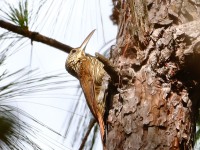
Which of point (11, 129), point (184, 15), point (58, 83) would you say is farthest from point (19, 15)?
point (184, 15)

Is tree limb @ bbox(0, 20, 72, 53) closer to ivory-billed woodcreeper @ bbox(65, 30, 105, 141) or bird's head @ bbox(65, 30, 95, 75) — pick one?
ivory-billed woodcreeper @ bbox(65, 30, 105, 141)

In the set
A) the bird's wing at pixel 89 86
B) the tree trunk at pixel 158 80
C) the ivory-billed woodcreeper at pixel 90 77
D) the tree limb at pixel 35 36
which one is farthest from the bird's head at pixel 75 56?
the tree trunk at pixel 158 80

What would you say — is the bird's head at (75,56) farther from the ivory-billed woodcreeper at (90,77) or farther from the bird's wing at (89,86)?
the bird's wing at (89,86)

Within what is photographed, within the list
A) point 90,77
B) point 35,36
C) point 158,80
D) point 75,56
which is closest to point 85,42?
point 75,56

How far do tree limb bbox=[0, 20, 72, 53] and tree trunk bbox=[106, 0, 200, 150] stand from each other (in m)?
0.53

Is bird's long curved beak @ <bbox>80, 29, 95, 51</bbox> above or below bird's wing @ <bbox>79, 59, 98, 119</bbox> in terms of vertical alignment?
above

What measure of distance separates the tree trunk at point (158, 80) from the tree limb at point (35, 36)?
53 centimetres

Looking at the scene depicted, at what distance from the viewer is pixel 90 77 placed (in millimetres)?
1877

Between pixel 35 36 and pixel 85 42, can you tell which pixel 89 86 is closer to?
pixel 35 36

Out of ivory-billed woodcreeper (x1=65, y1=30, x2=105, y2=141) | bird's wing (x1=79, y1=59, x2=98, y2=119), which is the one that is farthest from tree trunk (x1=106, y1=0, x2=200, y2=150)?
bird's wing (x1=79, y1=59, x2=98, y2=119)

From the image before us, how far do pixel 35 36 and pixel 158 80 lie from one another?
0.79 m

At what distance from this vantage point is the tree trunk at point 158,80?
1364mm

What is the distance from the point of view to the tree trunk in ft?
4.48

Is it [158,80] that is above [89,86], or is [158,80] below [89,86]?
above
